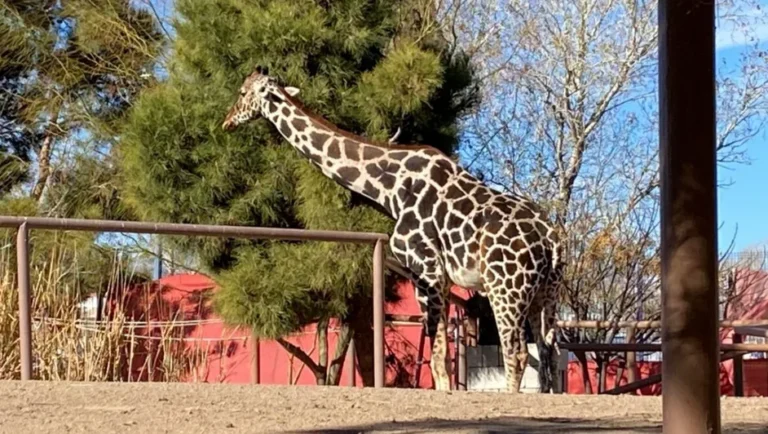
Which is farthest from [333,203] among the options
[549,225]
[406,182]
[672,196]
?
[672,196]

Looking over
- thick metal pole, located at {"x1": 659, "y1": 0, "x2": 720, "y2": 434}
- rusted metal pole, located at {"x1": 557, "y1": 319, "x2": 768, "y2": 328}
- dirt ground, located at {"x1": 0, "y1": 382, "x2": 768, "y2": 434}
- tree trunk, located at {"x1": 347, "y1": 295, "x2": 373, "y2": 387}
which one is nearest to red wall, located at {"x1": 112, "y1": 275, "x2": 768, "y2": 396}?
rusted metal pole, located at {"x1": 557, "y1": 319, "x2": 768, "y2": 328}

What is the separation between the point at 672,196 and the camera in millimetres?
3779

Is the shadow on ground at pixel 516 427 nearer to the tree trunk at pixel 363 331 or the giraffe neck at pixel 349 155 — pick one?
the giraffe neck at pixel 349 155

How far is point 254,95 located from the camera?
10133 mm

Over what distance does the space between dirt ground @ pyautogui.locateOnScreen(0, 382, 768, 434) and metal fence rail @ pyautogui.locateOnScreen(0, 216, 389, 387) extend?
615 millimetres

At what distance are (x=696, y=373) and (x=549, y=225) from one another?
4.87m

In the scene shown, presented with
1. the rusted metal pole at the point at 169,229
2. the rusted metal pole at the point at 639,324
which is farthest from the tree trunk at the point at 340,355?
→ the rusted metal pole at the point at 169,229

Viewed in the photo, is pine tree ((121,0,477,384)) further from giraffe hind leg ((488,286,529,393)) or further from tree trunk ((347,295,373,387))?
giraffe hind leg ((488,286,529,393))

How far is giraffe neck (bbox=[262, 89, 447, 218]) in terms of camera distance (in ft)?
29.8

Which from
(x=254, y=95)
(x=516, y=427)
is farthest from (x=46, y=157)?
(x=516, y=427)

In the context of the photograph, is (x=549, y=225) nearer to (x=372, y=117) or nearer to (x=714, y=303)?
(x=372, y=117)

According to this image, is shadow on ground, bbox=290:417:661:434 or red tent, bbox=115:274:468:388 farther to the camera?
red tent, bbox=115:274:468:388

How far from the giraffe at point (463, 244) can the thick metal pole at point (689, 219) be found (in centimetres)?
433

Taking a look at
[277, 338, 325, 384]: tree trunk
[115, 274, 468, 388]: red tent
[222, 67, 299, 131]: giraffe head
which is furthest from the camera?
[115, 274, 468, 388]: red tent
